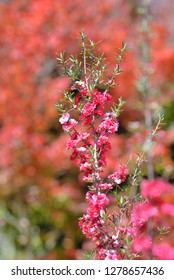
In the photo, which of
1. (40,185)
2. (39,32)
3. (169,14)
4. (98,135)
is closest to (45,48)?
(39,32)

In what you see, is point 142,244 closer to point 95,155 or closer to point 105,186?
point 105,186

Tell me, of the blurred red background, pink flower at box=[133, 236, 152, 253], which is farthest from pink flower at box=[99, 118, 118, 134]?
the blurred red background

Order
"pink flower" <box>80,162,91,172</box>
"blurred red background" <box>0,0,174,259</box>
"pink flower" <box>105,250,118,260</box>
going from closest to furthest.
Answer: "pink flower" <box>105,250,118,260</box> < "pink flower" <box>80,162,91,172</box> < "blurred red background" <box>0,0,174,259</box>

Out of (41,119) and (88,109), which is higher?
(41,119)

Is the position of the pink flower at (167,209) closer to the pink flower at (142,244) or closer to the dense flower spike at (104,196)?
the dense flower spike at (104,196)

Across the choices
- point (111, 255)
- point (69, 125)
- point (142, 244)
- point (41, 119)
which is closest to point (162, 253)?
point (142, 244)

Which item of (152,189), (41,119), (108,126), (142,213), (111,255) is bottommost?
(111,255)

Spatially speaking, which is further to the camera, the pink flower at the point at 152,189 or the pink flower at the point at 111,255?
the pink flower at the point at 152,189

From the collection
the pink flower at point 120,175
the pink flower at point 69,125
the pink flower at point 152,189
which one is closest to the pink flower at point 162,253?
the pink flower at point 152,189

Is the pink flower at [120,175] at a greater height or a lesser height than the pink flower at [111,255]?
greater

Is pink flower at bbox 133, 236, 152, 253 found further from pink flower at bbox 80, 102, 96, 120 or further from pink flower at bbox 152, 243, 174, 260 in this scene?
pink flower at bbox 80, 102, 96, 120

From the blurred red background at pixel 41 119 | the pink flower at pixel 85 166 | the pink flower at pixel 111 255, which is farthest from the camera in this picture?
the blurred red background at pixel 41 119

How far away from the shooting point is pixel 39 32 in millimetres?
8867

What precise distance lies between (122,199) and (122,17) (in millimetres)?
9003
